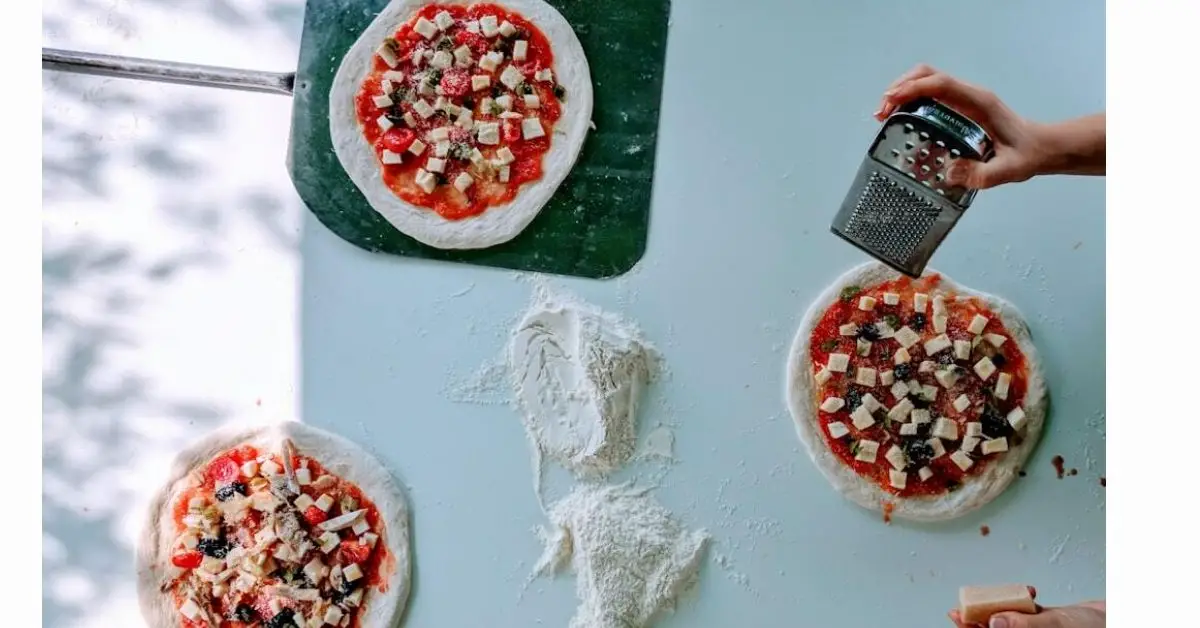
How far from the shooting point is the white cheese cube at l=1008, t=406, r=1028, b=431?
9.11ft

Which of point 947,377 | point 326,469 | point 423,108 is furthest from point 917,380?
point 326,469

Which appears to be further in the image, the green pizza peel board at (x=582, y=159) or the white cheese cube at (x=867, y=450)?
the green pizza peel board at (x=582, y=159)

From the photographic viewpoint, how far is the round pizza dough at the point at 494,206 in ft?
9.89

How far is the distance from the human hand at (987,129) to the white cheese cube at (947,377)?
0.70 metres

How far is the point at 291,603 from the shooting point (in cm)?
286

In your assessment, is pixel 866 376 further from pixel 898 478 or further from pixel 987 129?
pixel 987 129

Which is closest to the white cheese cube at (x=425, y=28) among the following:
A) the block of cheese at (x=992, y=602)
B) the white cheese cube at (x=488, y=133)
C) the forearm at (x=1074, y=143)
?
the white cheese cube at (x=488, y=133)

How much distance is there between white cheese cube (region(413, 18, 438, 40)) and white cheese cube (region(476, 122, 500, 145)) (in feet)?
1.25

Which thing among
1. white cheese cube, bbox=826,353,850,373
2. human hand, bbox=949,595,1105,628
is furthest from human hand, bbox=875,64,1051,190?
human hand, bbox=949,595,1105,628

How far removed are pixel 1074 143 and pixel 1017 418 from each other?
0.93 m

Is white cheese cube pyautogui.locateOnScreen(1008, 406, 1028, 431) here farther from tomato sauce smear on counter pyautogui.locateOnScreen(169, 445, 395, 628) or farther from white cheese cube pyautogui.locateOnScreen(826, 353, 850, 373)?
tomato sauce smear on counter pyautogui.locateOnScreen(169, 445, 395, 628)

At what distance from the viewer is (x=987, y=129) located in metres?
2.39

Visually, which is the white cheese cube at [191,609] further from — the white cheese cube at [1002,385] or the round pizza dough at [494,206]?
the white cheese cube at [1002,385]

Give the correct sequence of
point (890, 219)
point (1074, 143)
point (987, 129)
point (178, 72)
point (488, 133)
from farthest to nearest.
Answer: point (178, 72) < point (488, 133) < point (890, 219) < point (987, 129) < point (1074, 143)
